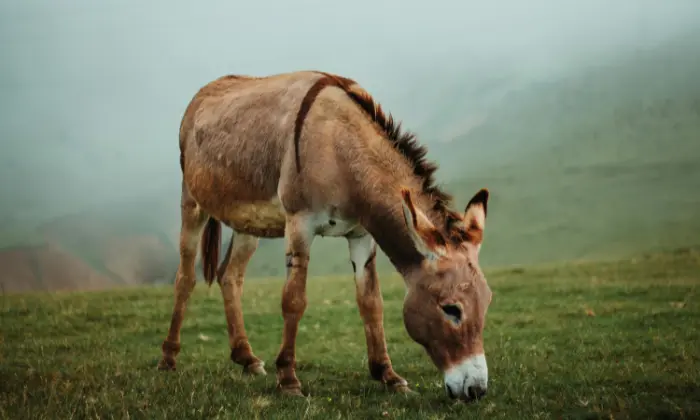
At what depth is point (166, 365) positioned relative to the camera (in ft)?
28.9

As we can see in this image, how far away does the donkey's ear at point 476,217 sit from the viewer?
245 inches

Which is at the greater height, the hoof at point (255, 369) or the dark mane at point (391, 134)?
the dark mane at point (391, 134)

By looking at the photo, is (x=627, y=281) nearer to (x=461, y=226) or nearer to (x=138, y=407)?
(x=461, y=226)

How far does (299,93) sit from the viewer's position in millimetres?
7359

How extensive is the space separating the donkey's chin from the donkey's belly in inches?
102

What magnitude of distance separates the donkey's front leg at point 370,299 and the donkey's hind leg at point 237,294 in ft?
5.40

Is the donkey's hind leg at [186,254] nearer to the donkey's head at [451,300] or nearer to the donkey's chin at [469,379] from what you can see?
the donkey's head at [451,300]

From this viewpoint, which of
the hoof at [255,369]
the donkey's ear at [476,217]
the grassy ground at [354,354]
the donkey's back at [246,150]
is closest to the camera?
the grassy ground at [354,354]

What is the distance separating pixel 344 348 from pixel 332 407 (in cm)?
474

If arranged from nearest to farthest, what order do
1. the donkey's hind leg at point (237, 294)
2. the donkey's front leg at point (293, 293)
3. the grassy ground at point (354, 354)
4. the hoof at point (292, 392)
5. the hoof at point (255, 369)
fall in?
the grassy ground at point (354, 354)
the hoof at point (292, 392)
the donkey's front leg at point (293, 293)
the hoof at point (255, 369)
the donkey's hind leg at point (237, 294)

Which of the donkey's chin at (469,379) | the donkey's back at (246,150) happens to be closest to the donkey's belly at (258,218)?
the donkey's back at (246,150)

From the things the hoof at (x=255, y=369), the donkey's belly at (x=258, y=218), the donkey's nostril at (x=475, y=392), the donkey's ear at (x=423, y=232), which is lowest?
the hoof at (x=255, y=369)

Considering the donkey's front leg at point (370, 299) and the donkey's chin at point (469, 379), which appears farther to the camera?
the donkey's front leg at point (370, 299)

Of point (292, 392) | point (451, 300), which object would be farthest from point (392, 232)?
point (292, 392)
